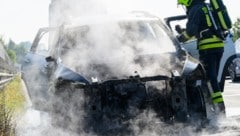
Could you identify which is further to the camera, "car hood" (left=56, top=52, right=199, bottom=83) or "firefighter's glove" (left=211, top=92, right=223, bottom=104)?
"firefighter's glove" (left=211, top=92, right=223, bottom=104)

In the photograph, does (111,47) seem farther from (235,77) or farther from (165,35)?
(235,77)

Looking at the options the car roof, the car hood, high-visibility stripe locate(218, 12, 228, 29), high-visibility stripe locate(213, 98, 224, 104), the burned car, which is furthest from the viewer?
the car roof

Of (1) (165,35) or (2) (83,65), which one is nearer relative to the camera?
(2) (83,65)

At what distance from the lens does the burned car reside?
20.2 feet

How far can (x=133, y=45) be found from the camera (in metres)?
7.58

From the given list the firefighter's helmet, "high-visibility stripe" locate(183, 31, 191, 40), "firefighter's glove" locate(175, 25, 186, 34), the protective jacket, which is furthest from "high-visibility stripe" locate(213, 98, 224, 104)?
the firefighter's helmet

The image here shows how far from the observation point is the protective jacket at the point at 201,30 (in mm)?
7617

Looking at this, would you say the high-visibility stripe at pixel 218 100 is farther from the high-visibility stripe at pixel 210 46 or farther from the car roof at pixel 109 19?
the car roof at pixel 109 19

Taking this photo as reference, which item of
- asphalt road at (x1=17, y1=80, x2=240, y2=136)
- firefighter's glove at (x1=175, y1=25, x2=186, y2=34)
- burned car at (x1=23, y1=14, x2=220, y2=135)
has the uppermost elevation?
firefighter's glove at (x1=175, y1=25, x2=186, y2=34)

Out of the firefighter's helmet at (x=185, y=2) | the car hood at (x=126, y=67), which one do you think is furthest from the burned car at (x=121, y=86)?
the firefighter's helmet at (x=185, y=2)

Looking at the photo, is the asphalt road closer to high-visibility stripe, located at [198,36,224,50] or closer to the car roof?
high-visibility stripe, located at [198,36,224,50]

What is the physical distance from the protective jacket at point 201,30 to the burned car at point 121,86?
0.35 m

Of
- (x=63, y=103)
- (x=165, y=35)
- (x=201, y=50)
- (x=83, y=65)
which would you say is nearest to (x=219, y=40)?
(x=201, y=50)

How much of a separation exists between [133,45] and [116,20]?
0.64 meters
